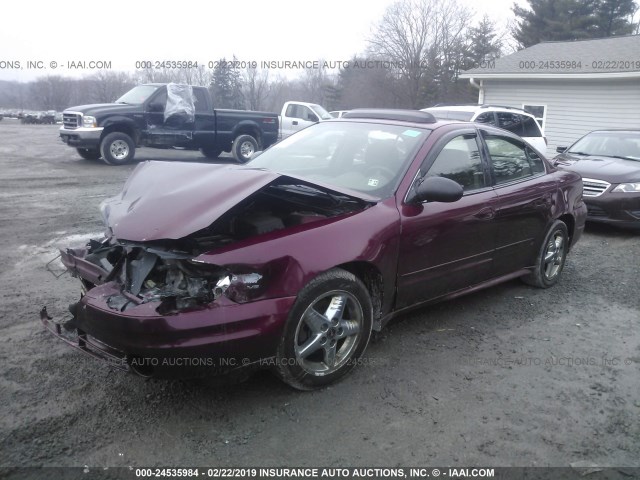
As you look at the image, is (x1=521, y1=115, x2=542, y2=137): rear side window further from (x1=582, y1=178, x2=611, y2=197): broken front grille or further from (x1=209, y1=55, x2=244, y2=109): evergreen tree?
(x1=209, y1=55, x2=244, y2=109): evergreen tree

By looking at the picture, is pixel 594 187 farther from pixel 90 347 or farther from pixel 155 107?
pixel 155 107

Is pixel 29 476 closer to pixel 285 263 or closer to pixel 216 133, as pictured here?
pixel 285 263

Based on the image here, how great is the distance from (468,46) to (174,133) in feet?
111

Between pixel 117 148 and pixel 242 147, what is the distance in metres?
3.57

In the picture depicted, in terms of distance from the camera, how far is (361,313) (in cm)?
345

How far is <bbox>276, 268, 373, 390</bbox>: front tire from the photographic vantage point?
10.1ft

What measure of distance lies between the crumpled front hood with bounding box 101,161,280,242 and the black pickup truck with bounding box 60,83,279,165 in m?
11.0

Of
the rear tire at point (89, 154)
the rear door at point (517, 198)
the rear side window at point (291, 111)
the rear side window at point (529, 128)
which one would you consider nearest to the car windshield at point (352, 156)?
the rear door at point (517, 198)

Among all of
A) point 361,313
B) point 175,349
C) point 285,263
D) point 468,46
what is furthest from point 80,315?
point 468,46

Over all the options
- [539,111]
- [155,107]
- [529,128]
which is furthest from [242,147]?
[539,111]

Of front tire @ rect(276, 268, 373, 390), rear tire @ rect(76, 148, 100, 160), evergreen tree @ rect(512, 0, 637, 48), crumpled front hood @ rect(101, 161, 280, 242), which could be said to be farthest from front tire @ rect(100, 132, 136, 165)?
evergreen tree @ rect(512, 0, 637, 48)

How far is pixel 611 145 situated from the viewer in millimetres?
9336

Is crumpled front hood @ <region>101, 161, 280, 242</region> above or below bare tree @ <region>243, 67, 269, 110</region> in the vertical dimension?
below

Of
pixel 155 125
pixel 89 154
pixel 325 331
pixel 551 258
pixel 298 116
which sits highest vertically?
pixel 298 116
